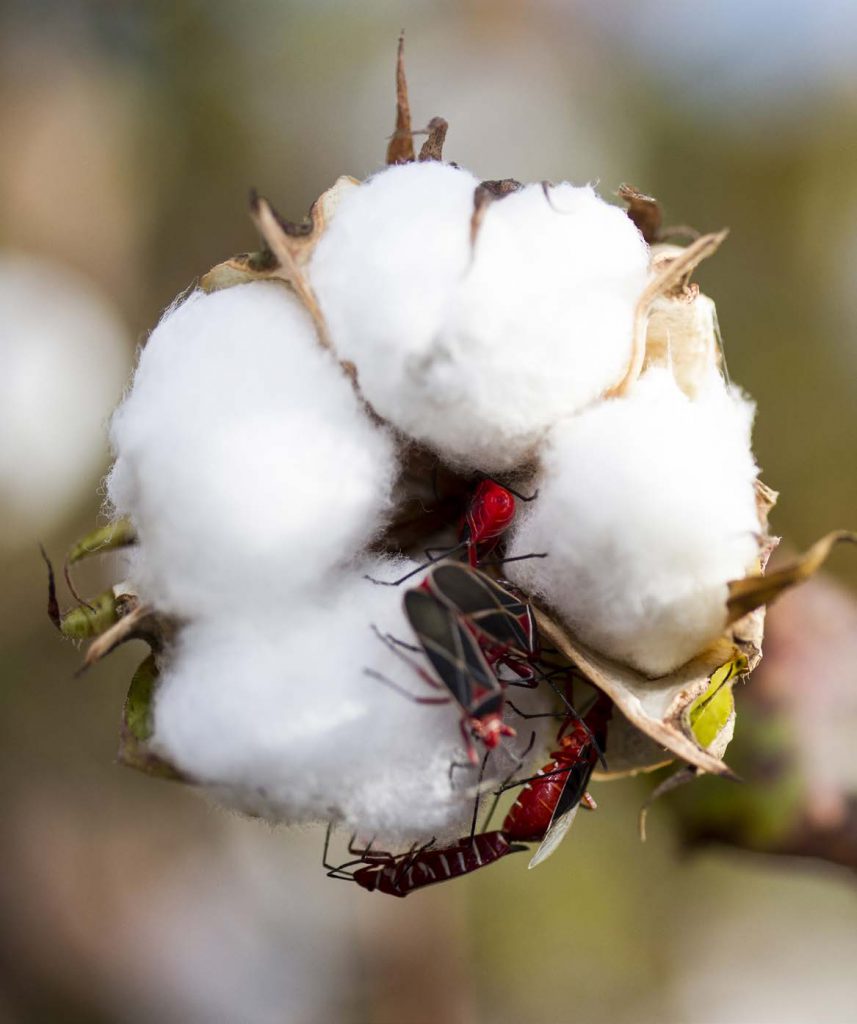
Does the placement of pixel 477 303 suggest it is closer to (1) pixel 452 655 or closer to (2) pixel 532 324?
(2) pixel 532 324

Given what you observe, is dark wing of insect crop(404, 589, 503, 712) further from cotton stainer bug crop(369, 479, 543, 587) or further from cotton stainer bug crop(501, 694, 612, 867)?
cotton stainer bug crop(501, 694, 612, 867)

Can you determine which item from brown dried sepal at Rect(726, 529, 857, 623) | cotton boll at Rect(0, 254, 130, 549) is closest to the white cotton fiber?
brown dried sepal at Rect(726, 529, 857, 623)

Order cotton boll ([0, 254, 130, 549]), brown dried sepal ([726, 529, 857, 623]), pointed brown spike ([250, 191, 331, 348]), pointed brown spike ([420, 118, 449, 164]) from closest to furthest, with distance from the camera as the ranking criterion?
brown dried sepal ([726, 529, 857, 623]) < pointed brown spike ([250, 191, 331, 348]) < pointed brown spike ([420, 118, 449, 164]) < cotton boll ([0, 254, 130, 549])

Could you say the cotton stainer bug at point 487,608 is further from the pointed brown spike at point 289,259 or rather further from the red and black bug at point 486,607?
the pointed brown spike at point 289,259

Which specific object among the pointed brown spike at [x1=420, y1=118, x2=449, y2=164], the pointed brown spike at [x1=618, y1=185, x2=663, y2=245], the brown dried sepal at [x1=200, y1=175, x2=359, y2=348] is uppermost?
the pointed brown spike at [x1=420, y1=118, x2=449, y2=164]

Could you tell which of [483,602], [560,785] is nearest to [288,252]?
[483,602]

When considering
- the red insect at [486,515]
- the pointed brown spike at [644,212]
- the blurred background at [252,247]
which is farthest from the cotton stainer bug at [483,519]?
the blurred background at [252,247]
